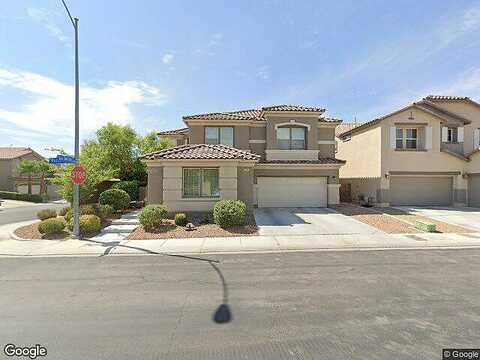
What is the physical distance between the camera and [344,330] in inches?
169

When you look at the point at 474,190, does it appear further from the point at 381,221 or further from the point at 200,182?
the point at 200,182

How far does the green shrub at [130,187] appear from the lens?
20.5 metres

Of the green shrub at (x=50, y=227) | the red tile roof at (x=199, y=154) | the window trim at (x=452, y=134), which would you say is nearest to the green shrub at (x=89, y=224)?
the green shrub at (x=50, y=227)

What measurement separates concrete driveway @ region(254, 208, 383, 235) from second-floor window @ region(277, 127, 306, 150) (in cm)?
537

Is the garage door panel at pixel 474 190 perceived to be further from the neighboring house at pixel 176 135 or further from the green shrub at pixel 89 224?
the green shrub at pixel 89 224

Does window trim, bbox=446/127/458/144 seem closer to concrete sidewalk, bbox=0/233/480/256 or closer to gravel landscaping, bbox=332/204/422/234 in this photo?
gravel landscaping, bbox=332/204/422/234

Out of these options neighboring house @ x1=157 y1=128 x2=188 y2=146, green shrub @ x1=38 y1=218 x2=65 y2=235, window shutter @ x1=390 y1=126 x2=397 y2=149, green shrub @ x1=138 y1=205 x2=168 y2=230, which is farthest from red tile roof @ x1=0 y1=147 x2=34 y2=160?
window shutter @ x1=390 y1=126 x2=397 y2=149

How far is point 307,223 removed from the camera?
13930 mm

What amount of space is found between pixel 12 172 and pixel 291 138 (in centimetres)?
4687

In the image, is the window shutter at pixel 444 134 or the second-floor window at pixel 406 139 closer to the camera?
the second-floor window at pixel 406 139

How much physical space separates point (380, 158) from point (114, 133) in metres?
21.9

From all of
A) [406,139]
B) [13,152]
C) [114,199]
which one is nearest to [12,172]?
[13,152]

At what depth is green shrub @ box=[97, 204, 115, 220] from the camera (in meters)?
14.2

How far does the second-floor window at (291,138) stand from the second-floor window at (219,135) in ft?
12.4
